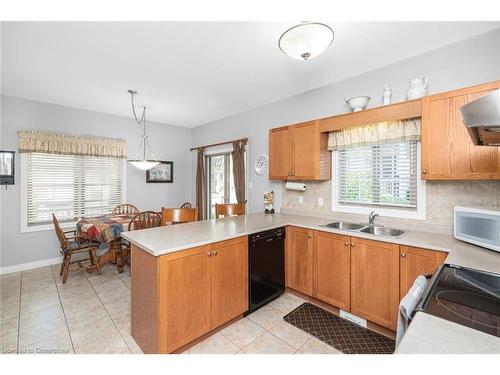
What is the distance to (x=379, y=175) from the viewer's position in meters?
2.62

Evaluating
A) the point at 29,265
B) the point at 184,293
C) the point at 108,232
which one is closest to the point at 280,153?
the point at 184,293

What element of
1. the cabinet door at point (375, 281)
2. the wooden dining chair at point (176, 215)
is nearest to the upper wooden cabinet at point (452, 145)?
the cabinet door at point (375, 281)

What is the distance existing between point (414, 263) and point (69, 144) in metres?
4.92

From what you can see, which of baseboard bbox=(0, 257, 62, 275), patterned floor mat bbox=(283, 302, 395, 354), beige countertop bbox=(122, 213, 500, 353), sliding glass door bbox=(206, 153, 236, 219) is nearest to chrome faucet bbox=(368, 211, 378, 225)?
beige countertop bbox=(122, 213, 500, 353)

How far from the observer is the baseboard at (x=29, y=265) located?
3338 millimetres

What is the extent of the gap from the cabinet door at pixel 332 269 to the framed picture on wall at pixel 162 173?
12.2ft

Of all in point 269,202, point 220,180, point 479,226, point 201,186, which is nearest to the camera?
point 479,226

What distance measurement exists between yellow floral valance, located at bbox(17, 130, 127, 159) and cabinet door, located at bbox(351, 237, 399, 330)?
4.25 metres

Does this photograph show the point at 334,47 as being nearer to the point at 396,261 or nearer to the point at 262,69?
the point at 262,69

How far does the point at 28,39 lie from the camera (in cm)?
200

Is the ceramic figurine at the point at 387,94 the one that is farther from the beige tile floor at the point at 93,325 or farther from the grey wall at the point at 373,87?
the beige tile floor at the point at 93,325

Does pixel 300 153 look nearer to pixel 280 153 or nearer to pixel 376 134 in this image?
pixel 280 153

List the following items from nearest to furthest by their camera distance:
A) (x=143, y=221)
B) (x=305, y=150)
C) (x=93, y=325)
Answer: (x=93, y=325), (x=305, y=150), (x=143, y=221)

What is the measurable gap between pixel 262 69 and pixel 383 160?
5.60ft
